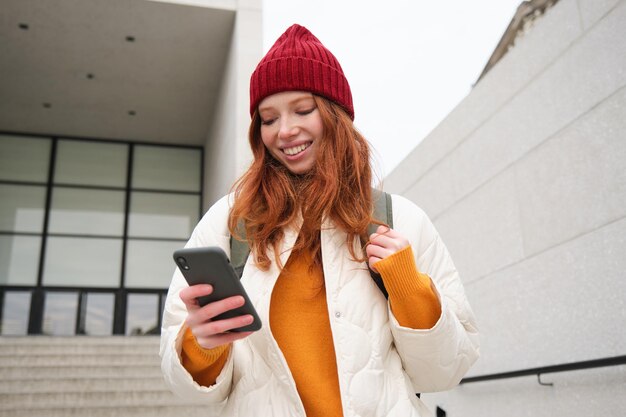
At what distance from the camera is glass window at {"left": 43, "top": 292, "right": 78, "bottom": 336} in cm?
1441

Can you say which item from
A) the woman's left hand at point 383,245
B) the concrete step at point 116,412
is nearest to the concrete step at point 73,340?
the concrete step at point 116,412

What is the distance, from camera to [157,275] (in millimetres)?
15461

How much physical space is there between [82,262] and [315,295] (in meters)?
14.7

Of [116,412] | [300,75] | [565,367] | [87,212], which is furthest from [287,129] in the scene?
[87,212]

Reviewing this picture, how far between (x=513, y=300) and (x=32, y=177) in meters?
13.8

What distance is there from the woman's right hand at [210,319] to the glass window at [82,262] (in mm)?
14575

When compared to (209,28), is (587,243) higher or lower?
lower

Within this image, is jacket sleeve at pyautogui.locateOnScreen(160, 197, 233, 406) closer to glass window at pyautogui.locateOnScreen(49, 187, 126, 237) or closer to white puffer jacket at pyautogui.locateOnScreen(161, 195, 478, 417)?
white puffer jacket at pyautogui.locateOnScreen(161, 195, 478, 417)

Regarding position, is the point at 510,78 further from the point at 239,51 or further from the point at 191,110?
the point at 191,110

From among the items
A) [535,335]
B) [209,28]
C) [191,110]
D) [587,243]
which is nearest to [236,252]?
[587,243]

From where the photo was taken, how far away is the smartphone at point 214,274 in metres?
1.27

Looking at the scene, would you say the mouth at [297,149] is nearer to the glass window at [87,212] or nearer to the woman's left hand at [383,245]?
the woman's left hand at [383,245]

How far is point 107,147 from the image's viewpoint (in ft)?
53.3

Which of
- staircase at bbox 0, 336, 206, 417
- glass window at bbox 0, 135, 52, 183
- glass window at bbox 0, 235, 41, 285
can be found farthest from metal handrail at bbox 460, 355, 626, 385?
glass window at bbox 0, 135, 52, 183
